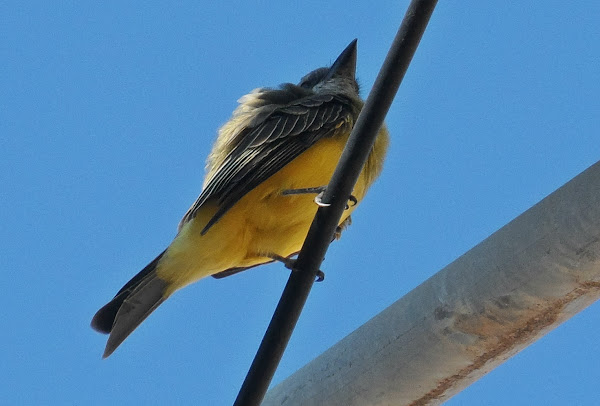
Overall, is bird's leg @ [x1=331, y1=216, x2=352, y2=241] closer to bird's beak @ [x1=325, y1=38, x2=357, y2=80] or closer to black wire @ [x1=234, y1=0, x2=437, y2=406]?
bird's beak @ [x1=325, y1=38, x2=357, y2=80]

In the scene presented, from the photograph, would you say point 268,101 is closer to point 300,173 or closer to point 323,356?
point 300,173

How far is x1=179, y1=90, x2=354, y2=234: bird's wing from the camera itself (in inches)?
180

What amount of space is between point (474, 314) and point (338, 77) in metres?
3.05

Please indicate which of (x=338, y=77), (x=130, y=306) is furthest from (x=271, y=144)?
(x=338, y=77)

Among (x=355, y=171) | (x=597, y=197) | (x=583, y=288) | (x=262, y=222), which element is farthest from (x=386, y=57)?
(x=262, y=222)

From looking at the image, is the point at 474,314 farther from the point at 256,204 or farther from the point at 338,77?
the point at 338,77

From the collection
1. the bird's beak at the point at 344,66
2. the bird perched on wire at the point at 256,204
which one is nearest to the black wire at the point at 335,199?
the bird perched on wire at the point at 256,204

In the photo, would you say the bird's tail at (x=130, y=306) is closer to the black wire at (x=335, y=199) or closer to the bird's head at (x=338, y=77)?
the black wire at (x=335, y=199)

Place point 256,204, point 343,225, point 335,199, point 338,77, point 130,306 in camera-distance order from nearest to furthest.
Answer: point 335,199
point 256,204
point 130,306
point 343,225
point 338,77

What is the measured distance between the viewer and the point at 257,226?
4.79 m

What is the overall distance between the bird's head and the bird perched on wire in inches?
33.0

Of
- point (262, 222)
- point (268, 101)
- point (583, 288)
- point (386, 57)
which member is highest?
point (268, 101)

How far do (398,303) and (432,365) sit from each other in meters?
0.30

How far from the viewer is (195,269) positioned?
195 inches
